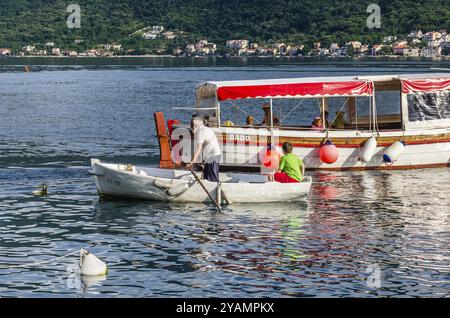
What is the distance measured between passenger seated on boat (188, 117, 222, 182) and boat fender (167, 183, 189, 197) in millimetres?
756

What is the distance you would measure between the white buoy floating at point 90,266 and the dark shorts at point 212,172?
8678mm

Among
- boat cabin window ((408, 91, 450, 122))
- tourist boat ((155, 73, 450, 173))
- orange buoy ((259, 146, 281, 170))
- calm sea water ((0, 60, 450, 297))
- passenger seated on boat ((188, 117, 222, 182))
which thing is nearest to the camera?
calm sea water ((0, 60, 450, 297))

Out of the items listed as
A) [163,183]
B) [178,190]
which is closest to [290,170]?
[178,190]

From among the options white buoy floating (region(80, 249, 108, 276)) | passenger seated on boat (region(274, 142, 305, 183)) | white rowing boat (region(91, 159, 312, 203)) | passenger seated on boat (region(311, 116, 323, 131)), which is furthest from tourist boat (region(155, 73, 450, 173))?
white buoy floating (region(80, 249, 108, 276))

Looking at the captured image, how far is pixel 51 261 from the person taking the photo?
22422 millimetres

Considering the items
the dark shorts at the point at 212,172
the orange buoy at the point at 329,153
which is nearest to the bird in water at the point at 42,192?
the dark shorts at the point at 212,172

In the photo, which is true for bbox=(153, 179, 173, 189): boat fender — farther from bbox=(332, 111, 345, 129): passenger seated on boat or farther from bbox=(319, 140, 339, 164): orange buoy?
bbox=(332, 111, 345, 129): passenger seated on boat

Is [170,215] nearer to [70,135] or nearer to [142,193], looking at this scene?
[142,193]

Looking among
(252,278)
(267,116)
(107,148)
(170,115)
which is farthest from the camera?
(170,115)

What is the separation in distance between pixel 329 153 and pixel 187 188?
8923 mm

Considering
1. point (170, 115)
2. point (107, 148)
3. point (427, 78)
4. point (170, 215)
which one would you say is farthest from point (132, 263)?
point (170, 115)

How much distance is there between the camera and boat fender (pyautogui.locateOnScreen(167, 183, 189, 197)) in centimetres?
2919

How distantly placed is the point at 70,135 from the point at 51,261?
34.1 m

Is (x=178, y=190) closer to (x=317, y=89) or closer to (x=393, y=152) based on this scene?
(x=317, y=89)
